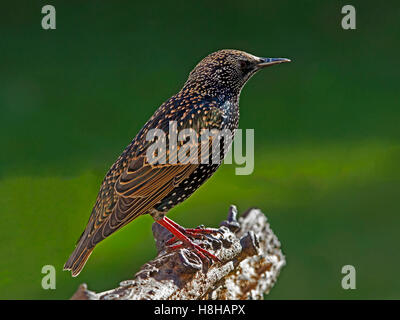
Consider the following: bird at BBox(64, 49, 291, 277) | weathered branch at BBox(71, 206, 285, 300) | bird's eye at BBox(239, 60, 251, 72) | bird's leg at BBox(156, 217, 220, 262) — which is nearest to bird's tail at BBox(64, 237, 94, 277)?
bird at BBox(64, 49, 291, 277)

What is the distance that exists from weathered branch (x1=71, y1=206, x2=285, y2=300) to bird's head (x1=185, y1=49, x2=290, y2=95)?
50 cm

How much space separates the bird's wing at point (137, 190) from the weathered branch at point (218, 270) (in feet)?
0.61

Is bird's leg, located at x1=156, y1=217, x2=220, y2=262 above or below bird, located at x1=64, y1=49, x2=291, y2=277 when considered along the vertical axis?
below

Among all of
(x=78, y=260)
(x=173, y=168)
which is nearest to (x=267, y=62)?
(x=173, y=168)

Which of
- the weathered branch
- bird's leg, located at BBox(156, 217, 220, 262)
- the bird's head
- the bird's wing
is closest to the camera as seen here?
the weathered branch

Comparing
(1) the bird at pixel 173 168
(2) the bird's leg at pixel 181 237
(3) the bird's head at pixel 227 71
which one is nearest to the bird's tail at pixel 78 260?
(1) the bird at pixel 173 168

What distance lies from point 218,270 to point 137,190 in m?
0.42

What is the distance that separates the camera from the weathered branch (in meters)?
1.72

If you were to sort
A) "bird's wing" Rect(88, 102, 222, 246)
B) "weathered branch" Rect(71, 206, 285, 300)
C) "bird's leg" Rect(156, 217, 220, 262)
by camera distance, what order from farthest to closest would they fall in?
"bird's leg" Rect(156, 217, 220, 262) < "bird's wing" Rect(88, 102, 222, 246) < "weathered branch" Rect(71, 206, 285, 300)

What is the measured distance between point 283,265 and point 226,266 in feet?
2.22

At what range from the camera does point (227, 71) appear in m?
2.19

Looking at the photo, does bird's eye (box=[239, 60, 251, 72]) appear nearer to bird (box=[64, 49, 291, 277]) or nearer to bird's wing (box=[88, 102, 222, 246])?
bird (box=[64, 49, 291, 277])

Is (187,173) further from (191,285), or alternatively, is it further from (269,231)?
(269,231)

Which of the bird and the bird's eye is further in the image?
the bird's eye
